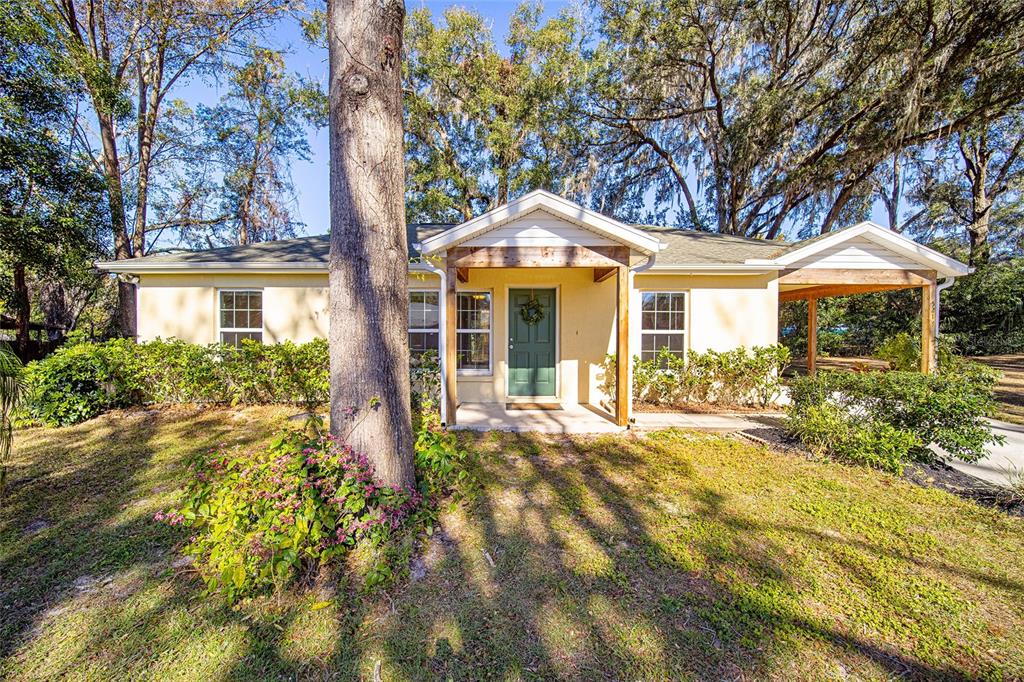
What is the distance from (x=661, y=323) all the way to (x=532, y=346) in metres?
2.70

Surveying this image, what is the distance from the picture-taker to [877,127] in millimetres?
10898

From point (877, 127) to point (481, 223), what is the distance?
1284 cm

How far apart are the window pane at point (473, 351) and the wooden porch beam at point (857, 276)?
234 inches

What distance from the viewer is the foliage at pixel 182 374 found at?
623 cm

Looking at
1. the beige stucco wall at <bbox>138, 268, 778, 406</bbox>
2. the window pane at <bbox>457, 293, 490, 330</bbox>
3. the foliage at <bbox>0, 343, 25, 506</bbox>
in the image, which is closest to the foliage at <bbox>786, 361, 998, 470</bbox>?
the beige stucco wall at <bbox>138, 268, 778, 406</bbox>

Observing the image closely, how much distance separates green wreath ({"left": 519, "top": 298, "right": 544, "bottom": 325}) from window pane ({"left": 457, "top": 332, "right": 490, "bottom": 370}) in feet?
2.89

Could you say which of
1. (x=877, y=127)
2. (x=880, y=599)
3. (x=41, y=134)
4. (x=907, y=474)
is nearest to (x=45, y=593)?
(x=880, y=599)

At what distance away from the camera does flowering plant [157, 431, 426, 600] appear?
2.35 meters

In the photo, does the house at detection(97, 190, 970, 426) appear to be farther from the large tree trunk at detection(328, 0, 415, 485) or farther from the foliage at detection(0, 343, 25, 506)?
the foliage at detection(0, 343, 25, 506)

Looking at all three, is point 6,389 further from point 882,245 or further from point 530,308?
point 882,245

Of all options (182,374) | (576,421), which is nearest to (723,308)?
(576,421)

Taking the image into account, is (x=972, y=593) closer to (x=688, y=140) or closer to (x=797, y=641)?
(x=797, y=641)

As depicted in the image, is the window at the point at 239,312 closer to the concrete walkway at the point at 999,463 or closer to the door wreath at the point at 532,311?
the door wreath at the point at 532,311

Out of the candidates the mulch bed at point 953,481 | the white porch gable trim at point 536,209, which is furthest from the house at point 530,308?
the mulch bed at point 953,481
